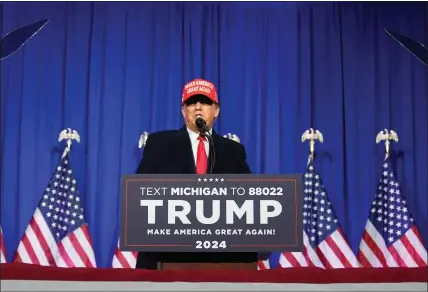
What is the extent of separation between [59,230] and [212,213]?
8.33ft

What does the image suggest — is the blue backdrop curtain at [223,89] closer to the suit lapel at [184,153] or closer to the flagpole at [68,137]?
the flagpole at [68,137]

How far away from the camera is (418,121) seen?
13.4ft

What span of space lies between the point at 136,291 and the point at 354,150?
3.42 meters

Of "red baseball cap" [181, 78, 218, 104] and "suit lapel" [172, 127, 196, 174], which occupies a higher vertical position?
"red baseball cap" [181, 78, 218, 104]

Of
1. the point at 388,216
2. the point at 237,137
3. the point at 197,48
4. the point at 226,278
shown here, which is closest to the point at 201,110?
the point at 237,137

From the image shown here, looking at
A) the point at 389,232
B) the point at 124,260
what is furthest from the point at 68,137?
the point at 389,232

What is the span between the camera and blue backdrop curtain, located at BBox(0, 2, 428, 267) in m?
3.97

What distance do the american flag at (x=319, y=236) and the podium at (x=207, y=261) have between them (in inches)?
79.8

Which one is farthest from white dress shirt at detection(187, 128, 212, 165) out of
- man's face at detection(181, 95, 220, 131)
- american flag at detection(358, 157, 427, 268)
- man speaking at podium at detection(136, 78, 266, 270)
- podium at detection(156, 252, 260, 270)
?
american flag at detection(358, 157, 427, 268)

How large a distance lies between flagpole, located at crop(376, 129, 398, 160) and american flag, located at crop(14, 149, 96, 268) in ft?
7.74

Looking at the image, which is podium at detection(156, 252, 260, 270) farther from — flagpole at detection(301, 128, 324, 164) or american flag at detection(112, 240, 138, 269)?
flagpole at detection(301, 128, 324, 164)

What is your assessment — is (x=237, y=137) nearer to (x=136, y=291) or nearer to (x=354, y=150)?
(x=354, y=150)

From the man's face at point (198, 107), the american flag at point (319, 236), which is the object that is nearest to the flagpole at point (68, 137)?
the man's face at point (198, 107)

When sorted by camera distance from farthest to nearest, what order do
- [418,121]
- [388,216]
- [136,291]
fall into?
[418,121]
[388,216]
[136,291]
